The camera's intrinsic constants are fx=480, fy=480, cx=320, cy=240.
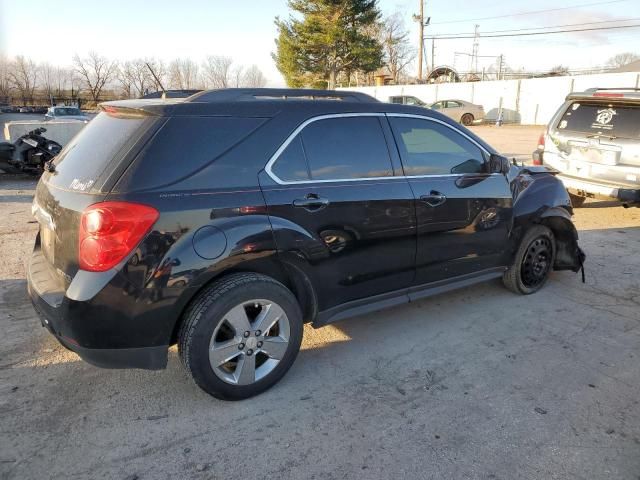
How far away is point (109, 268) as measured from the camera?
246cm

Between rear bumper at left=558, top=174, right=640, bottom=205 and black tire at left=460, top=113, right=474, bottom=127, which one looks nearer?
rear bumper at left=558, top=174, right=640, bottom=205

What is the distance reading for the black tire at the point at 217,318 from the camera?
2.66m

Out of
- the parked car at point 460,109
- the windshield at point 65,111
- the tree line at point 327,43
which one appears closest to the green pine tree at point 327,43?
the tree line at point 327,43

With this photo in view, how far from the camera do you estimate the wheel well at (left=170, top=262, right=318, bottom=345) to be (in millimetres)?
2736

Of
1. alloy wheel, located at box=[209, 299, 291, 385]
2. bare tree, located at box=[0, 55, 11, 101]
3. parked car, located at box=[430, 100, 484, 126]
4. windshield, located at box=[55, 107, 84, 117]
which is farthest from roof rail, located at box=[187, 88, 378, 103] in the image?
bare tree, located at box=[0, 55, 11, 101]

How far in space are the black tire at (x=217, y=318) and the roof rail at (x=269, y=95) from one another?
110cm

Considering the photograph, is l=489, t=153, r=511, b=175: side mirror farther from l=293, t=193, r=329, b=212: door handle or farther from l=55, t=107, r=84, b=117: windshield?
l=55, t=107, r=84, b=117: windshield

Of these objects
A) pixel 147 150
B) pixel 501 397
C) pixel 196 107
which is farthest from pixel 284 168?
pixel 501 397

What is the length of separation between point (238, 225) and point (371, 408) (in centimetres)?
134

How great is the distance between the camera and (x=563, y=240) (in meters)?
4.77

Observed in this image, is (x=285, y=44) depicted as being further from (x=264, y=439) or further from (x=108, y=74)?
(x=264, y=439)

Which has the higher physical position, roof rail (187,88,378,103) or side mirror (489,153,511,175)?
roof rail (187,88,378,103)

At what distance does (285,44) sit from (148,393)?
43.5 meters

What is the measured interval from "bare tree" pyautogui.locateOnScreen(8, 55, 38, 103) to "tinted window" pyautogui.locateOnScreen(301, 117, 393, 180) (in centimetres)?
7124
